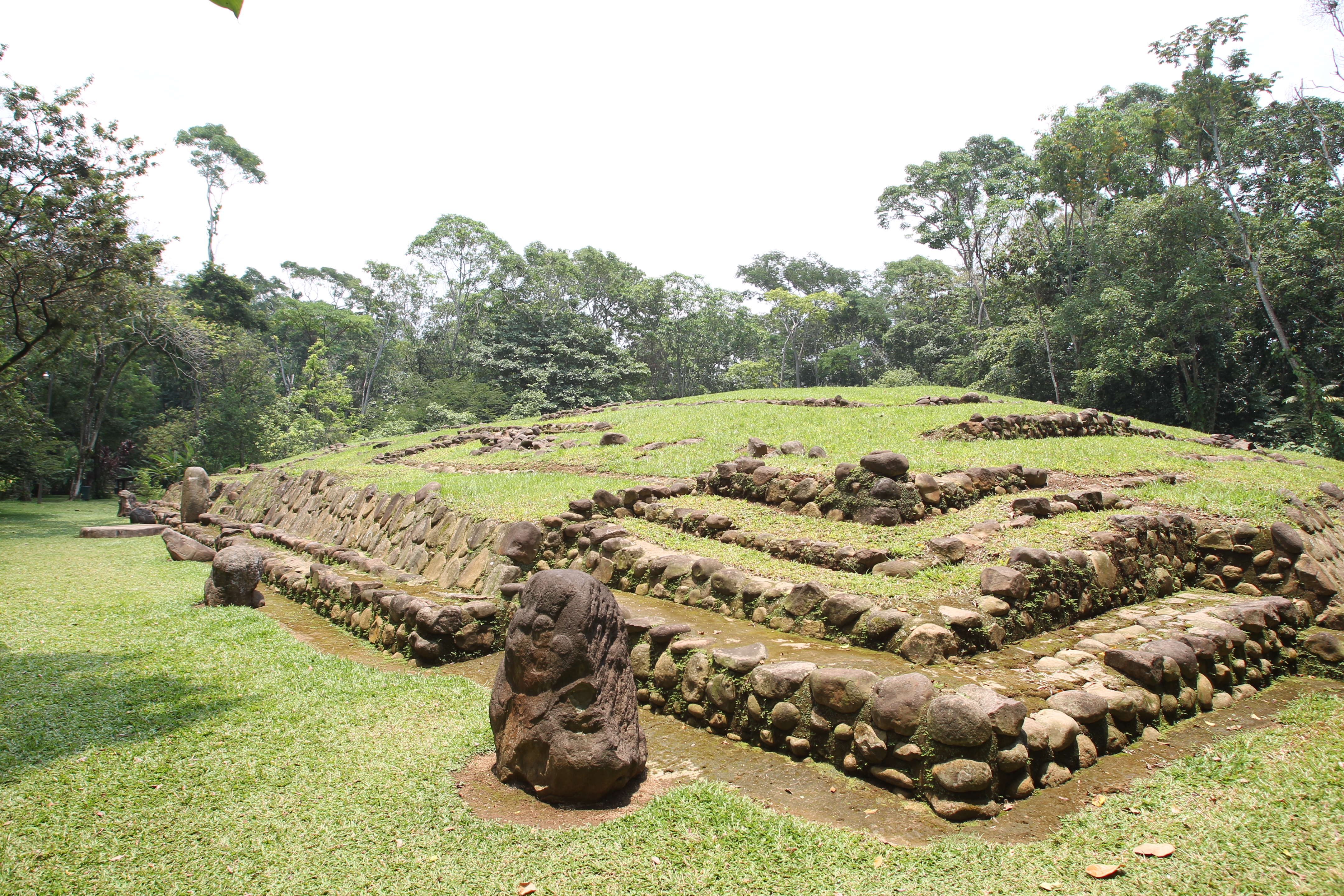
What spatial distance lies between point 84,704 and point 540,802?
3874 mm

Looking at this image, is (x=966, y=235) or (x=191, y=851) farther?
(x=966, y=235)

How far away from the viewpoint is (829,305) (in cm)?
4353

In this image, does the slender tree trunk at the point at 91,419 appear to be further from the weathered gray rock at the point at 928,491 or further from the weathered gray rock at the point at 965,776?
the weathered gray rock at the point at 965,776

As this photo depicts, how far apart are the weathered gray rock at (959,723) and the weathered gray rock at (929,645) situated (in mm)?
1193

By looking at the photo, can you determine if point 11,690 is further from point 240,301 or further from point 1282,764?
point 240,301

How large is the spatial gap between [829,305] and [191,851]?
1713 inches

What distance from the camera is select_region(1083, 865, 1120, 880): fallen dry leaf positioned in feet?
9.97

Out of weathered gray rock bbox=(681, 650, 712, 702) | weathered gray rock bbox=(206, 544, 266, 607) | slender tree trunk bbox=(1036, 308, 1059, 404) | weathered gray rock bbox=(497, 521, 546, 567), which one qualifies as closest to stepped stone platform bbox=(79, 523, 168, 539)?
weathered gray rock bbox=(206, 544, 266, 607)

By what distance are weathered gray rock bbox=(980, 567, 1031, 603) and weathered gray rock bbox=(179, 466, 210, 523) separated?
1939 centimetres

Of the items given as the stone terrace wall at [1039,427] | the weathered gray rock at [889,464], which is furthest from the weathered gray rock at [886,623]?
the stone terrace wall at [1039,427]

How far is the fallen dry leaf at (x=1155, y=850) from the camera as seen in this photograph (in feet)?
10.3

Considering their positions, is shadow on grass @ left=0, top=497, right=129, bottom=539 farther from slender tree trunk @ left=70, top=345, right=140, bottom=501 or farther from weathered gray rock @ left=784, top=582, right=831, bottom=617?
weathered gray rock @ left=784, top=582, right=831, bottom=617

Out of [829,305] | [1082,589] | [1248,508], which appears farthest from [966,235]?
[1082,589]

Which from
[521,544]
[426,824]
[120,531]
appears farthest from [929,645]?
[120,531]
